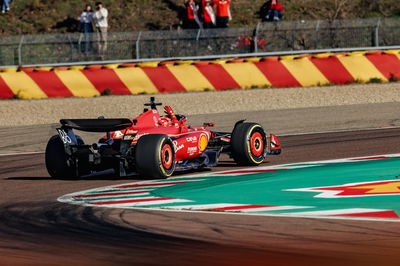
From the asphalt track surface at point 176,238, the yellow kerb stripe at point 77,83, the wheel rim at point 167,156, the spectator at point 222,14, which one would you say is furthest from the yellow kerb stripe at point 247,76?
the asphalt track surface at point 176,238

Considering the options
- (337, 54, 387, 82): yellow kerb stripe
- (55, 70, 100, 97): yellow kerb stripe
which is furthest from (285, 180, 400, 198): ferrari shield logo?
(337, 54, 387, 82): yellow kerb stripe

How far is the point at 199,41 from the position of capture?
24.4 metres

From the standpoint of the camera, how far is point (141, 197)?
991cm

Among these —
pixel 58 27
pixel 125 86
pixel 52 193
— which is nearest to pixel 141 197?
pixel 52 193

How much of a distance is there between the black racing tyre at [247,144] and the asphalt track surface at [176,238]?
320 cm

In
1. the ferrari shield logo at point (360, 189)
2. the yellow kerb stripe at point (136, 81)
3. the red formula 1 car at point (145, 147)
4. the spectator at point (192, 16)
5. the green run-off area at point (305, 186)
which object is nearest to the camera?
the green run-off area at point (305, 186)

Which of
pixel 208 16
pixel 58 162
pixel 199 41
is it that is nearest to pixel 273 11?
pixel 208 16

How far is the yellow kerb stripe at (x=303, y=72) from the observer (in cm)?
2134

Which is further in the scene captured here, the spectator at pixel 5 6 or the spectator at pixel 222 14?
the spectator at pixel 5 6

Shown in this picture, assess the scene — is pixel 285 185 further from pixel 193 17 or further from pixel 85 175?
pixel 193 17

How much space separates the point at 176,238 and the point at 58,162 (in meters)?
4.62

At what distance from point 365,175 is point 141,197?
105 inches

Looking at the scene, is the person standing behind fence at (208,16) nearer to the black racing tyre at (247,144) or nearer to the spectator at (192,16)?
the spectator at (192,16)

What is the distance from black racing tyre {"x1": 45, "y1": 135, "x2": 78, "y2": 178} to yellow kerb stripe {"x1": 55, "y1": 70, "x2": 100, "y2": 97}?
8.86 metres
